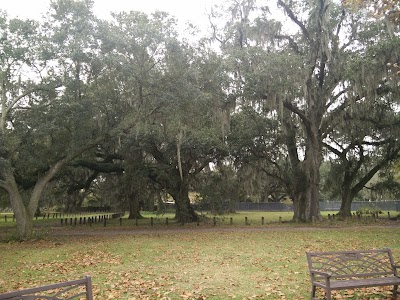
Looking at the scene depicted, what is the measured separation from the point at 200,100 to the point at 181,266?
951 cm

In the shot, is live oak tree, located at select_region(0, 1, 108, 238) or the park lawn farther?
live oak tree, located at select_region(0, 1, 108, 238)

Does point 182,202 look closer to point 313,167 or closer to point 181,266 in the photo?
point 313,167

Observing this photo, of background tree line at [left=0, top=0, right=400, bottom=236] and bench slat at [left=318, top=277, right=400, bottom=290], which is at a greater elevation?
background tree line at [left=0, top=0, right=400, bottom=236]

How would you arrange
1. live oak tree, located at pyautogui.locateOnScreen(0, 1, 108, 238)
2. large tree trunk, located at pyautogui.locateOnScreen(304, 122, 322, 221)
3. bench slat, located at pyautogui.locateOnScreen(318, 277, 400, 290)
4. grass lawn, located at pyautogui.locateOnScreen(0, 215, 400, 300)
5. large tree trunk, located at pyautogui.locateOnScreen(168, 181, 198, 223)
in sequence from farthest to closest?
large tree trunk, located at pyautogui.locateOnScreen(168, 181, 198, 223)
large tree trunk, located at pyautogui.locateOnScreen(304, 122, 322, 221)
live oak tree, located at pyautogui.locateOnScreen(0, 1, 108, 238)
grass lawn, located at pyautogui.locateOnScreen(0, 215, 400, 300)
bench slat, located at pyautogui.locateOnScreen(318, 277, 400, 290)

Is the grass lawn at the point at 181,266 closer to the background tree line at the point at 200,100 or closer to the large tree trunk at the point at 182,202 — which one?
the background tree line at the point at 200,100

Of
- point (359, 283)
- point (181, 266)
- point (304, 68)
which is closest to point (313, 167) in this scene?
point (304, 68)

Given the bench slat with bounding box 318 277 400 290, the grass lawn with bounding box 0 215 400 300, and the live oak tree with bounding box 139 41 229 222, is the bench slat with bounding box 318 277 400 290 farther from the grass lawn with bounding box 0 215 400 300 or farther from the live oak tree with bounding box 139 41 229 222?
the live oak tree with bounding box 139 41 229 222

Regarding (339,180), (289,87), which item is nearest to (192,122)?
(289,87)

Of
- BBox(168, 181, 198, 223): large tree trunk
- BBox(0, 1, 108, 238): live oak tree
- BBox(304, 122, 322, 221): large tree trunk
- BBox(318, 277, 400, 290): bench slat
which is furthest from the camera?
BBox(168, 181, 198, 223): large tree trunk

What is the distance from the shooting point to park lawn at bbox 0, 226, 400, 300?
695cm

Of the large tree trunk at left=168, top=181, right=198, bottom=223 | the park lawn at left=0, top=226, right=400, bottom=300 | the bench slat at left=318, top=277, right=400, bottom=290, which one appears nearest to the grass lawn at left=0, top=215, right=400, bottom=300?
the park lawn at left=0, top=226, right=400, bottom=300

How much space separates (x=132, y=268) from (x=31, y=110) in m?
11.5

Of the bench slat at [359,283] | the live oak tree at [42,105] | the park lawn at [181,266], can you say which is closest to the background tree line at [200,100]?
the live oak tree at [42,105]

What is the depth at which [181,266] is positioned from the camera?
970 centimetres
